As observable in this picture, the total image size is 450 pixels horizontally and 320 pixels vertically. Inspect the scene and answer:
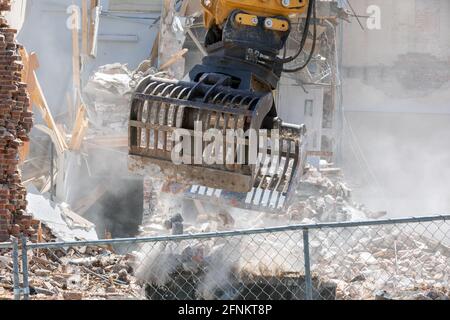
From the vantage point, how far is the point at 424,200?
34.8 metres

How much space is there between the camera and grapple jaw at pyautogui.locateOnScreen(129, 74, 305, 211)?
30.3ft

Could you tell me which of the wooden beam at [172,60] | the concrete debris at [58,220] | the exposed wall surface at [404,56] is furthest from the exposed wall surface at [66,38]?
the exposed wall surface at [404,56]

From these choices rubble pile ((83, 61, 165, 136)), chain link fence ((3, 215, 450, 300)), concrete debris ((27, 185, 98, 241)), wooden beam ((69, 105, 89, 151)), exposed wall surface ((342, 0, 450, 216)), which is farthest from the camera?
exposed wall surface ((342, 0, 450, 216))

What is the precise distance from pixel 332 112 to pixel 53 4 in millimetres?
11323

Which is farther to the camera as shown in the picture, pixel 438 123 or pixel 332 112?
pixel 438 123

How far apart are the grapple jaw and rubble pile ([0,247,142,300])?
5.54ft

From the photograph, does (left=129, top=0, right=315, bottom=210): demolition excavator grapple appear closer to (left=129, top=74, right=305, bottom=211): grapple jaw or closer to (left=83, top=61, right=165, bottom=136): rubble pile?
(left=129, top=74, right=305, bottom=211): grapple jaw

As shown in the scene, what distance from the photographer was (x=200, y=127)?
9391mm

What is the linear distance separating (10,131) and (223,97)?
4.74 metres

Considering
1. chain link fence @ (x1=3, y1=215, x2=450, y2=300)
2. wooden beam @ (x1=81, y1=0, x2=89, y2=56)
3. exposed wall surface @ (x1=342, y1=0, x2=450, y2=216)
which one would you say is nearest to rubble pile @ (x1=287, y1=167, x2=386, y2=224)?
chain link fence @ (x1=3, y1=215, x2=450, y2=300)

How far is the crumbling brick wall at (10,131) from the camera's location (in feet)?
42.9

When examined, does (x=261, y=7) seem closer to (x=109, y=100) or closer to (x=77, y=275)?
(x=77, y=275)
